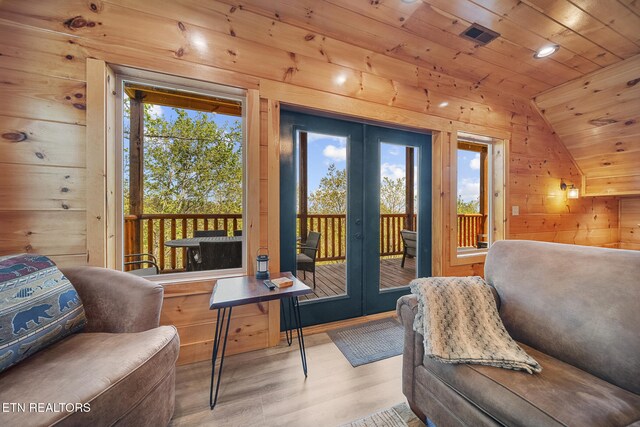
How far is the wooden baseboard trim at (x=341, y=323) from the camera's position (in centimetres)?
222

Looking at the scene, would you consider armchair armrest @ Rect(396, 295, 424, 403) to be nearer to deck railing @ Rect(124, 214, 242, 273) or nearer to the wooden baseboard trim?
the wooden baseboard trim

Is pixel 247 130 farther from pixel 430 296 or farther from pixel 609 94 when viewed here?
pixel 609 94

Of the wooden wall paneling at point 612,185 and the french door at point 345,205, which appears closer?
the french door at point 345,205

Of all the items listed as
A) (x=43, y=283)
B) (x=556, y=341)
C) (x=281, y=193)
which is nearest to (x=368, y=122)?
(x=281, y=193)

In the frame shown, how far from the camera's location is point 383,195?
2668 mm

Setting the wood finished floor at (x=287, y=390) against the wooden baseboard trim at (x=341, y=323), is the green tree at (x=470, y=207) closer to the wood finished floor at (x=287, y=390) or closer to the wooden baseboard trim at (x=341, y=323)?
the wooden baseboard trim at (x=341, y=323)

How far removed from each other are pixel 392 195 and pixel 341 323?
150 centimetres

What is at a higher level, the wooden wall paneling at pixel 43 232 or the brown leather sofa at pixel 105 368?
the wooden wall paneling at pixel 43 232

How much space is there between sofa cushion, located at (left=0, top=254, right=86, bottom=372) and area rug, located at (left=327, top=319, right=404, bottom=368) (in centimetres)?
173

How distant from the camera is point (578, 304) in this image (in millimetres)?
1127

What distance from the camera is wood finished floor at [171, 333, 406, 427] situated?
1328mm

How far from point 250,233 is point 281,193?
458mm

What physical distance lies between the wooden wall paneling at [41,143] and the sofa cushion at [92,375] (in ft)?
3.60

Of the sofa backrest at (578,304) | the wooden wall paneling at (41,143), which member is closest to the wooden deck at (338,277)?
the sofa backrest at (578,304)
